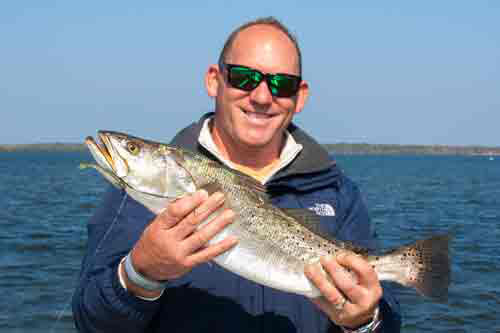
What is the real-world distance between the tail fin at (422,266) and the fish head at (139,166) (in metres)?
1.59

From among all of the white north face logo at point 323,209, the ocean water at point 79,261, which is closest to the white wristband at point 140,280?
the white north face logo at point 323,209

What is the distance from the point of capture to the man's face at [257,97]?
4195 millimetres

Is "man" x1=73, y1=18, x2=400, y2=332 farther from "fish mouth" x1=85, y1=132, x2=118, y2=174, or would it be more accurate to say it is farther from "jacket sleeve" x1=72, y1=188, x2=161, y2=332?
"fish mouth" x1=85, y1=132, x2=118, y2=174

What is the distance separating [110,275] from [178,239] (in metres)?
0.61

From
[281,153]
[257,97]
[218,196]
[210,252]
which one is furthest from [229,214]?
[281,153]

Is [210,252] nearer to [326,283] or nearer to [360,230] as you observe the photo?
[326,283]

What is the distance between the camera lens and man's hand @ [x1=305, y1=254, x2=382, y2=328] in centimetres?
379

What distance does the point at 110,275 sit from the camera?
3648 mm

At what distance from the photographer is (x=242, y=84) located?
13.8ft

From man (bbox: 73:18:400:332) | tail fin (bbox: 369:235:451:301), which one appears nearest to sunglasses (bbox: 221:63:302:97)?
man (bbox: 73:18:400:332)

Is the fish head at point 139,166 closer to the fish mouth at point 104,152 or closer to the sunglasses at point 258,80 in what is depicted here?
the fish mouth at point 104,152

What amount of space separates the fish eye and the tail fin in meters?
1.93

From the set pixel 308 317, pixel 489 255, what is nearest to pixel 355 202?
pixel 308 317

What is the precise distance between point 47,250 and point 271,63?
623 inches
